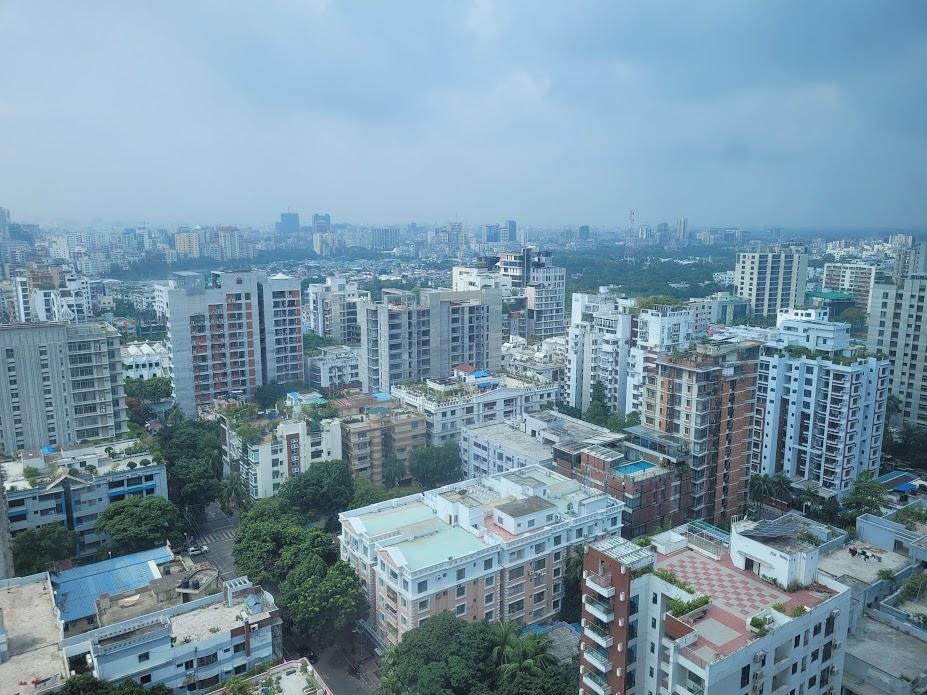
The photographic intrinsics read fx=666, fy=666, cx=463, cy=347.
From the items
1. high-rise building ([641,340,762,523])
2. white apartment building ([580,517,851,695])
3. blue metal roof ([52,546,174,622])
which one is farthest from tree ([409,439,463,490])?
white apartment building ([580,517,851,695])

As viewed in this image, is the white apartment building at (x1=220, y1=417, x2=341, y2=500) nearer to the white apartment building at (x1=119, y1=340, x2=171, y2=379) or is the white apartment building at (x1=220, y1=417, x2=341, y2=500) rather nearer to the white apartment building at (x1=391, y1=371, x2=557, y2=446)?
the white apartment building at (x1=391, y1=371, x2=557, y2=446)

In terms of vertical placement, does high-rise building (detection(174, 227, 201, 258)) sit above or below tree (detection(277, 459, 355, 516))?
above

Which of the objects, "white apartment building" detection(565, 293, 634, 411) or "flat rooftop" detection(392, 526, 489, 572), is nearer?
"flat rooftop" detection(392, 526, 489, 572)

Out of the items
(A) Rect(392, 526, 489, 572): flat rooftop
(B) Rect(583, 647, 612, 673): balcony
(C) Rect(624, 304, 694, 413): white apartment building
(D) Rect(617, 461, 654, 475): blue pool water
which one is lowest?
(A) Rect(392, 526, 489, 572): flat rooftop

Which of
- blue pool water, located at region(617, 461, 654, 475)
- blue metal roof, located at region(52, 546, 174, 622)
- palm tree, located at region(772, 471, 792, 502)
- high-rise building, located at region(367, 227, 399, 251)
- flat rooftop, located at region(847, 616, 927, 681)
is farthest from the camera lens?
high-rise building, located at region(367, 227, 399, 251)

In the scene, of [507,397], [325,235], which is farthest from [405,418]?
[325,235]

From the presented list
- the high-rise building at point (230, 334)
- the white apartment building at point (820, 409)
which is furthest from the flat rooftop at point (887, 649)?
the high-rise building at point (230, 334)
